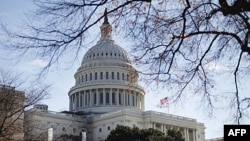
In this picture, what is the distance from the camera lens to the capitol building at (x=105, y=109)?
402 ft

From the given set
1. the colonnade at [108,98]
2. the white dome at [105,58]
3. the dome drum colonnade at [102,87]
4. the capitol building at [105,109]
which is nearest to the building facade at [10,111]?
the capitol building at [105,109]

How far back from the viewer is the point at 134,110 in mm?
124750

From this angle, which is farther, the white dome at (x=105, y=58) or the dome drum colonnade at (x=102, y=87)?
the white dome at (x=105, y=58)

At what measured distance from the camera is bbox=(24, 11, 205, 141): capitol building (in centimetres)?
12262

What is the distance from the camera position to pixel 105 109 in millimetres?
131875

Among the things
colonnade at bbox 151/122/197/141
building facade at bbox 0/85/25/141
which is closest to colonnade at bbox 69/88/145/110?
colonnade at bbox 151/122/197/141

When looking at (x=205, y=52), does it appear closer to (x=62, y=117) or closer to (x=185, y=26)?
(x=185, y=26)

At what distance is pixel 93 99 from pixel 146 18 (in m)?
122

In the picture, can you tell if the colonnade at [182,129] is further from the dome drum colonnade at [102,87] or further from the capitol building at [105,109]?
the dome drum colonnade at [102,87]

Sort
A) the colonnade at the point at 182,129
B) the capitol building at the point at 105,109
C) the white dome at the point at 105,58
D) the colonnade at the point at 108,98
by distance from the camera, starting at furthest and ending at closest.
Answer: the white dome at the point at 105,58 < the colonnade at the point at 108,98 < the colonnade at the point at 182,129 < the capitol building at the point at 105,109

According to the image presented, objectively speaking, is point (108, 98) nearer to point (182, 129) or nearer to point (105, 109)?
point (105, 109)

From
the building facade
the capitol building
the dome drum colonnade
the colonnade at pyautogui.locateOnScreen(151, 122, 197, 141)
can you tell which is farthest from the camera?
the dome drum colonnade

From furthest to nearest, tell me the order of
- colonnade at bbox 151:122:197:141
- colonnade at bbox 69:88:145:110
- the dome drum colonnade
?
1. colonnade at bbox 69:88:145:110
2. the dome drum colonnade
3. colonnade at bbox 151:122:197:141

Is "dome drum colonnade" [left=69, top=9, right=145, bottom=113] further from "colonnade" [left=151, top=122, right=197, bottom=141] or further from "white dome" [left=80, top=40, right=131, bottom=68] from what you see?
"colonnade" [left=151, top=122, right=197, bottom=141]
